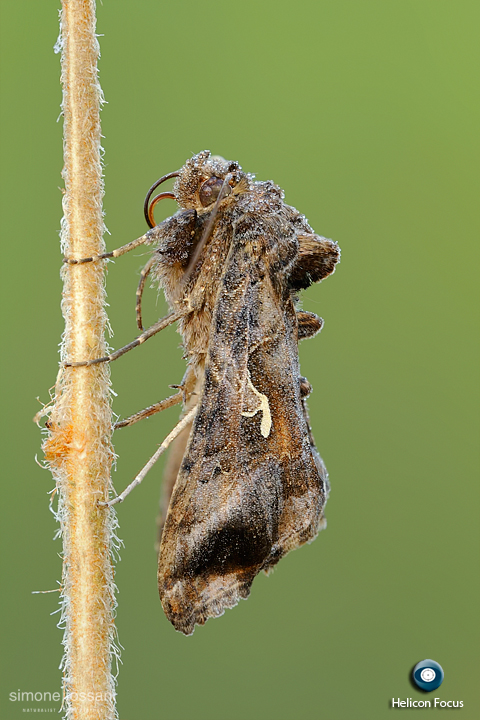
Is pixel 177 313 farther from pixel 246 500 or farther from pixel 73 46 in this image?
pixel 73 46

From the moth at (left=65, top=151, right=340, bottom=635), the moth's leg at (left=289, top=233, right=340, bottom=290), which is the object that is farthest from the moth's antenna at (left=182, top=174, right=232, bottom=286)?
the moth's leg at (left=289, top=233, right=340, bottom=290)

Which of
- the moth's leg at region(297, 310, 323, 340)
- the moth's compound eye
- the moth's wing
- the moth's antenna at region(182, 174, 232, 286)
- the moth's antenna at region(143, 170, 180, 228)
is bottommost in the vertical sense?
the moth's wing

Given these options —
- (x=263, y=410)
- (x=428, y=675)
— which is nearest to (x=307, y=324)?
(x=263, y=410)

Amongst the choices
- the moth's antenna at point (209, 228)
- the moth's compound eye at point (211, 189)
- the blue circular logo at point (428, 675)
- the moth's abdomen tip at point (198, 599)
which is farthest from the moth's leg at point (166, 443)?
the blue circular logo at point (428, 675)

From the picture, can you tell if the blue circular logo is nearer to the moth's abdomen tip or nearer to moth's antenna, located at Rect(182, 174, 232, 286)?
the moth's abdomen tip

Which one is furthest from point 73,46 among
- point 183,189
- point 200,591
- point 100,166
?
→ point 200,591

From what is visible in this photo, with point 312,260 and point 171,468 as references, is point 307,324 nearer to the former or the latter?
point 312,260

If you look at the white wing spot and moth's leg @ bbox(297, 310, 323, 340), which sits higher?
moth's leg @ bbox(297, 310, 323, 340)

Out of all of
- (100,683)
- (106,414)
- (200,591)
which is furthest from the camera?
(200,591)
